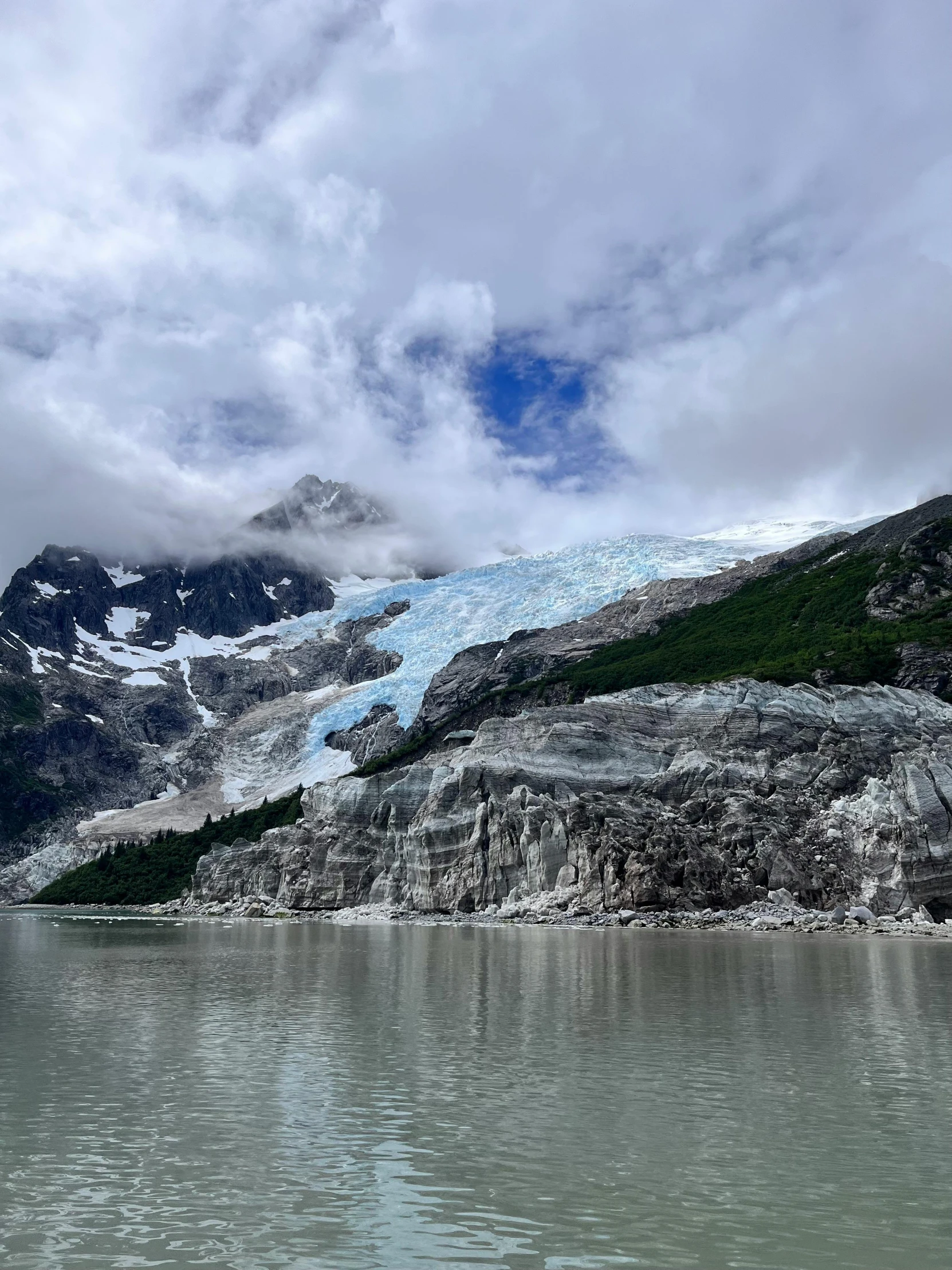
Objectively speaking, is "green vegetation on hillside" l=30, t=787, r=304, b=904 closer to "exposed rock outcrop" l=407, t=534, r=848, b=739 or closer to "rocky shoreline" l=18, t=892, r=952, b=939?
"exposed rock outcrop" l=407, t=534, r=848, b=739

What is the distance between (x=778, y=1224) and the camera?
35.4ft

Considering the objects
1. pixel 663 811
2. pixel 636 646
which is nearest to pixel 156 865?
pixel 636 646

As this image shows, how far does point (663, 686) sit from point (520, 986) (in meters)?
61.7

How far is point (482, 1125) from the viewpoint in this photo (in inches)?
582

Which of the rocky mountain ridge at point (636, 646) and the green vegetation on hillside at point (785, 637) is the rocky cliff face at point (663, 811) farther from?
the green vegetation on hillside at point (785, 637)

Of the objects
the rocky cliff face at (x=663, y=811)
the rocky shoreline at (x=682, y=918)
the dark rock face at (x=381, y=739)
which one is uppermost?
the dark rock face at (x=381, y=739)

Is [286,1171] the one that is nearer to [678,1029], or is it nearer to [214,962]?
[678,1029]

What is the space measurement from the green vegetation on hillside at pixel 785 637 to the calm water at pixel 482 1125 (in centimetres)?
7799

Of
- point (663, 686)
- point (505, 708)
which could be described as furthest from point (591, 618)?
point (663, 686)

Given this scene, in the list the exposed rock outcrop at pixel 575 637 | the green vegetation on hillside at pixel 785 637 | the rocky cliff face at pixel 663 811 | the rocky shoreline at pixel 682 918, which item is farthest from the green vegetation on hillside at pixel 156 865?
the rocky shoreline at pixel 682 918

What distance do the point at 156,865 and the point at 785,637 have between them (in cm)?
9266

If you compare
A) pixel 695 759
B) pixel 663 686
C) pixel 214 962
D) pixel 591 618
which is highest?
pixel 591 618

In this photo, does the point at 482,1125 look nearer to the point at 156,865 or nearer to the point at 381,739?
the point at 156,865

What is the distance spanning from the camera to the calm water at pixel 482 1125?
1039 cm
